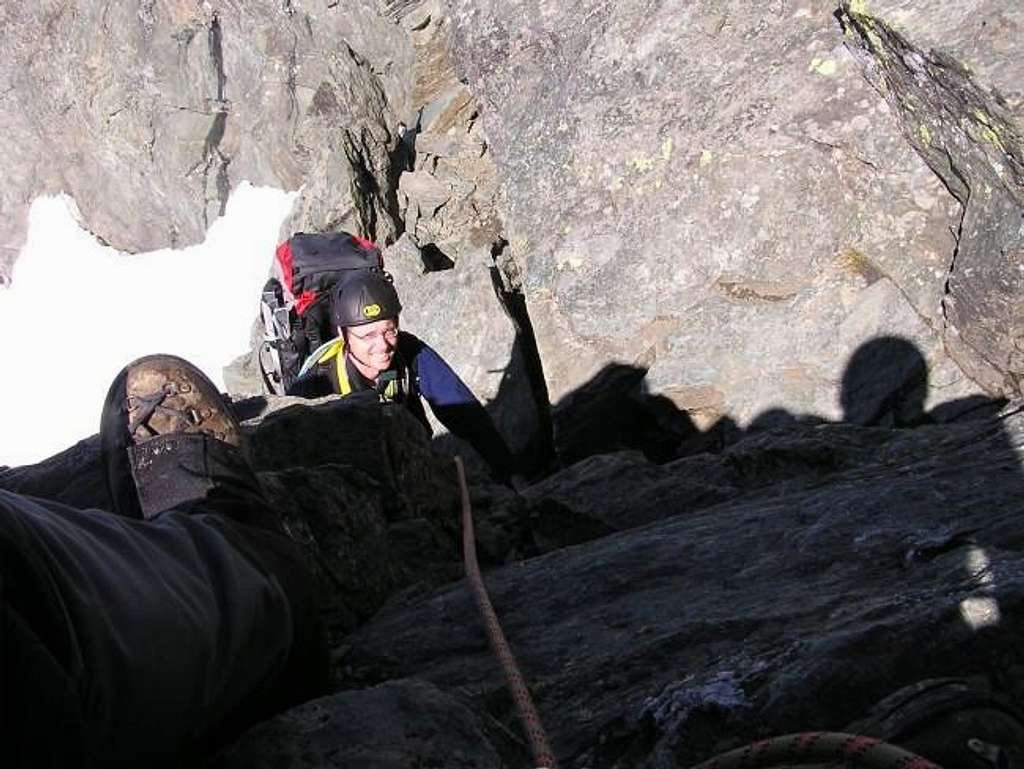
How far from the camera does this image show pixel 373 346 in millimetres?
7539

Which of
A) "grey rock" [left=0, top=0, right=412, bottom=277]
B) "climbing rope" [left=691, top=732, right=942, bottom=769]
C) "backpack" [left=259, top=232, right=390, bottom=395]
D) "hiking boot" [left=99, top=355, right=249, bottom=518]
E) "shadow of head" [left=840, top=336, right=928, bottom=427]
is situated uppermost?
"grey rock" [left=0, top=0, right=412, bottom=277]

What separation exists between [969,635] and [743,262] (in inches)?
290

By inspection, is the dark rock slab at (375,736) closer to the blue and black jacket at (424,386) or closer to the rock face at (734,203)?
the blue and black jacket at (424,386)

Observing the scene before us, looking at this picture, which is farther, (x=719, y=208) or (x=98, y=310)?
(x=98, y=310)

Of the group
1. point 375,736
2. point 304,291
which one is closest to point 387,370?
point 304,291

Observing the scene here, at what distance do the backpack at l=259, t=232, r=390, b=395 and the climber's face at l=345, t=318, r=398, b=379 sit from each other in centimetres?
191

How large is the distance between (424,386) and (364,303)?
29.5 inches

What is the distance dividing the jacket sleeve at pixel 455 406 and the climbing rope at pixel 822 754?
5678 millimetres

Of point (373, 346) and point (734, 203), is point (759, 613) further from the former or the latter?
point (734, 203)

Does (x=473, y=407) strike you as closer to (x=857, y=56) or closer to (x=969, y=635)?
(x=857, y=56)

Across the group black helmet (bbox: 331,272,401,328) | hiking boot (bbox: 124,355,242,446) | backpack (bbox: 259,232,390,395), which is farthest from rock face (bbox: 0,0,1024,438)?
hiking boot (bbox: 124,355,242,446)

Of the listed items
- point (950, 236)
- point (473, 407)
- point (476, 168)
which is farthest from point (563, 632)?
point (476, 168)

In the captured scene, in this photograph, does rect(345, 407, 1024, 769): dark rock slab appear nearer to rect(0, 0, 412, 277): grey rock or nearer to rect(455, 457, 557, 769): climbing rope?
rect(455, 457, 557, 769): climbing rope

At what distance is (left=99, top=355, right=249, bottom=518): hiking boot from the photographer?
3645mm
